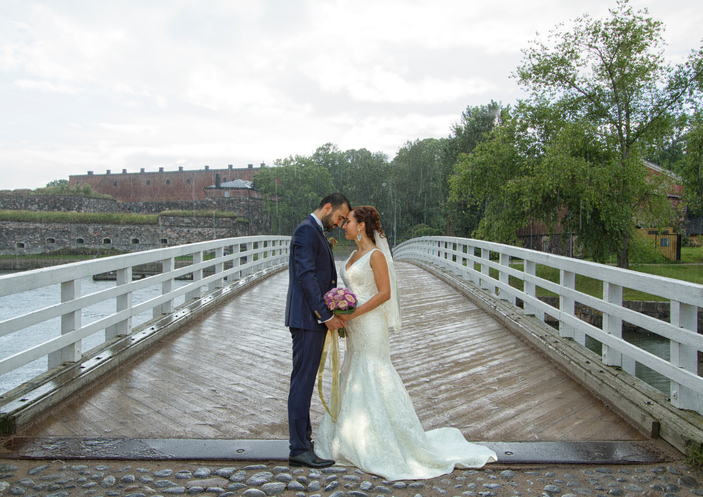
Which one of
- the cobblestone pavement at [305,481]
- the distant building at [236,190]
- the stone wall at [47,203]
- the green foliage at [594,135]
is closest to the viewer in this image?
the cobblestone pavement at [305,481]

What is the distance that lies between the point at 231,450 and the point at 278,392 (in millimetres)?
1242

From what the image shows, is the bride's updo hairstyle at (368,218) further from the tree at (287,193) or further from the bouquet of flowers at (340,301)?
the tree at (287,193)

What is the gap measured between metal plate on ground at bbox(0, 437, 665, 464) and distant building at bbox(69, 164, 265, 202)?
7434cm

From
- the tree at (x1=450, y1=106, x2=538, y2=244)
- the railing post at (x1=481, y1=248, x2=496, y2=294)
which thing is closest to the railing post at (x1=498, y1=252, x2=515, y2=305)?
the railing post at (x1=481, y1=248, x2=496, y2=294)

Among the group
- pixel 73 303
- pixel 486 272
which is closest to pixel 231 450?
pixel 73 303

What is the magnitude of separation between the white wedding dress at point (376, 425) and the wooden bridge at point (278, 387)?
1.34 feet

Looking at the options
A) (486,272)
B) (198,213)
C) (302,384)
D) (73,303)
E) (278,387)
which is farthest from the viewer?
(198,213)

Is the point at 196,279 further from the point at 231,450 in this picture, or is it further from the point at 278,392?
the point at 231,450

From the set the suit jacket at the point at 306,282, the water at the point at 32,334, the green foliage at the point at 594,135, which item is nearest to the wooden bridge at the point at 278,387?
the suit jacket at the point at 306,282

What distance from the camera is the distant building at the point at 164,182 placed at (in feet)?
256

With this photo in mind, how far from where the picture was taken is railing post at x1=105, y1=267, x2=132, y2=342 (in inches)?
226

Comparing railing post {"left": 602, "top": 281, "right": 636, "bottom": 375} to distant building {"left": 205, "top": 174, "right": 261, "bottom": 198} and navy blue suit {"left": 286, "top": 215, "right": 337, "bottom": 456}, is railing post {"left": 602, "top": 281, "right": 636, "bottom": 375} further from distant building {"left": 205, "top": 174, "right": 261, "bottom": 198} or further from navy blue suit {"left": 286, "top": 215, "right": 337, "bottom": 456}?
distant building {"left": 205, "top": 174, "right": 261, "bottom": 198}

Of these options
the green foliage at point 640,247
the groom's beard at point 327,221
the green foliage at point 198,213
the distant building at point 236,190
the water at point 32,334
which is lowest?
the water at point 32,334

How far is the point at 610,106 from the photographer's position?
20219 mm
